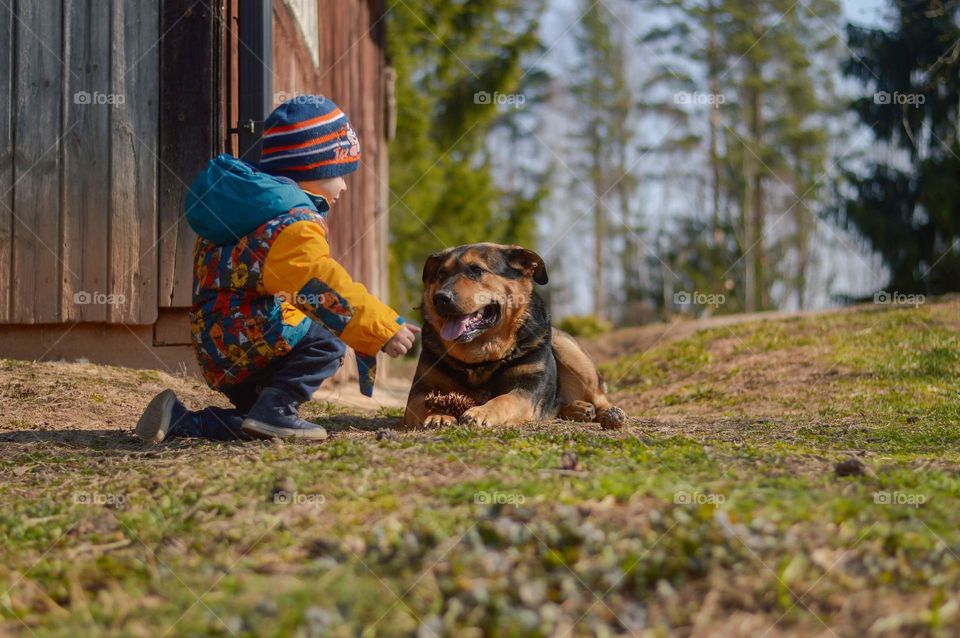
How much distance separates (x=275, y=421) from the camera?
4.99 m

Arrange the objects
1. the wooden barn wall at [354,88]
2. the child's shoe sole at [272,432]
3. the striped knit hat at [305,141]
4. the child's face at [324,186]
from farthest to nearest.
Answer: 1. the wooden barn wall at [354,88]
2. the child's face at [324,186]
3. the striped knit hat at [305,141]
4. the child's shoe sole at [272,432]

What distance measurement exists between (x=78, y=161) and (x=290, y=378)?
3281 millimetres

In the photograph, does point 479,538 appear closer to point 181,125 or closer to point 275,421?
point 275,421

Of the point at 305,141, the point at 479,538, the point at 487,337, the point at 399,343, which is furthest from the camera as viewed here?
the point at 487,337

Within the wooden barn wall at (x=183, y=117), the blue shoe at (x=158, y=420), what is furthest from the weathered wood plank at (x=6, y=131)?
the blue shoe at (x=158, y=420)

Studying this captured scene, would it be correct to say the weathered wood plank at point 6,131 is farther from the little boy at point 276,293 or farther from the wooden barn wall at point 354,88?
the little boy at point 276,293

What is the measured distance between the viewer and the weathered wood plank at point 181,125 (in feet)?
23.1

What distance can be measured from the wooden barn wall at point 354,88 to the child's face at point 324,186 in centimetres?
263

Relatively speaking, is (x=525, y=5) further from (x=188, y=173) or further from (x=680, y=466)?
(x=680, y=466)

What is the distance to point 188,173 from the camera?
709 cm

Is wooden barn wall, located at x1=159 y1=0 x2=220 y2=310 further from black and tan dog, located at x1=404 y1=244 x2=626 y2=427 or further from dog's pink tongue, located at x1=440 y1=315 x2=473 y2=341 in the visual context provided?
dog's pink tongue, located at x1=440 y1=315 x2=473 y2=341

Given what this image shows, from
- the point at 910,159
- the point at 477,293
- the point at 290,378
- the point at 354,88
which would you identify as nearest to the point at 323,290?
the point at 290,378

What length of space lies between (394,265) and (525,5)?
1398 cm

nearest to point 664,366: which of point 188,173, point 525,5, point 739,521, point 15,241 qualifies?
point 188,173
